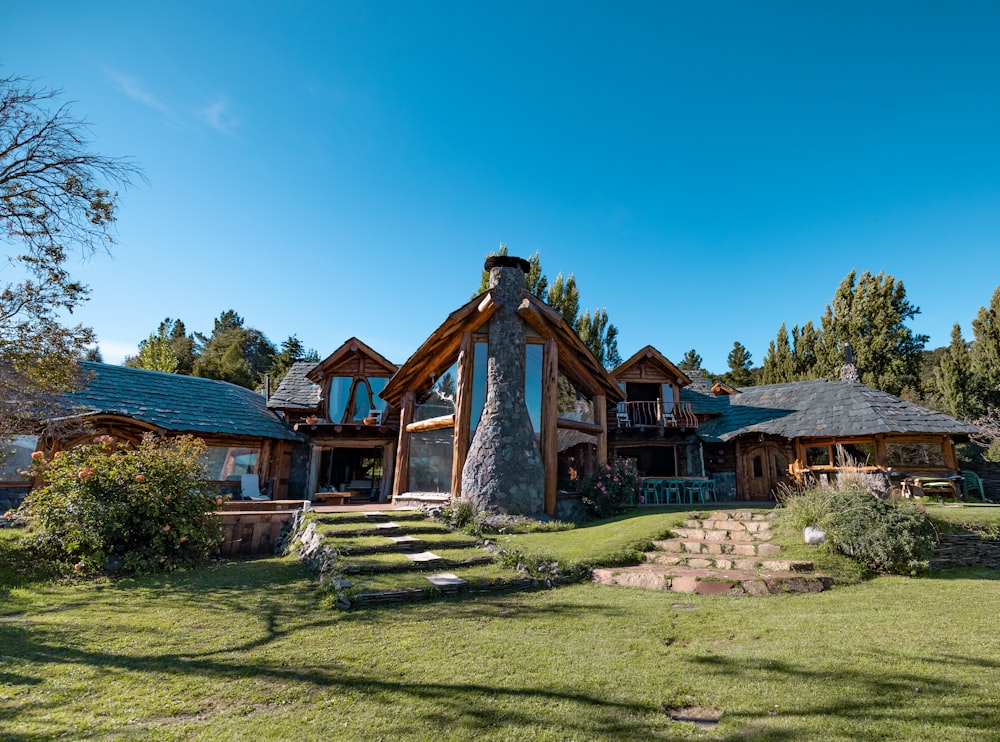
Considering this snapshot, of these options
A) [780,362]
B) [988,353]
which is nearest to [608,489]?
[988,353]

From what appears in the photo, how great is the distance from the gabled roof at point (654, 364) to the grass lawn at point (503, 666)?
13.2 m

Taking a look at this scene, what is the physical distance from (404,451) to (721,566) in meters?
9.26

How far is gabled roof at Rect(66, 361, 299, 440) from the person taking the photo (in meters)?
14.0

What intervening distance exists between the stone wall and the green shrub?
330 millimetres

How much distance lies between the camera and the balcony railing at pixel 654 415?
18.4 meters

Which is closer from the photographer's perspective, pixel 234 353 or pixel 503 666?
pixel 503 666

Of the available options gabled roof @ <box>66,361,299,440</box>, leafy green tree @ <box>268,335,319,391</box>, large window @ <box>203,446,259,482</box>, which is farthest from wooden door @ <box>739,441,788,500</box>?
leafy green tree @ <box>268,335,319,391</box>

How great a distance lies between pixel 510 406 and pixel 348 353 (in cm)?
809

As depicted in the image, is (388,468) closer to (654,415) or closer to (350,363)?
(350,363)

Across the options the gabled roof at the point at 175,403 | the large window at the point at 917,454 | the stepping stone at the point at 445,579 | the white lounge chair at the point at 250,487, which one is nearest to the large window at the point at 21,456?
the gabled roof at the point at 175,403

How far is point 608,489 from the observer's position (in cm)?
1272

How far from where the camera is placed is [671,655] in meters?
4.30

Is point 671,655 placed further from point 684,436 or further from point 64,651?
point 684,436

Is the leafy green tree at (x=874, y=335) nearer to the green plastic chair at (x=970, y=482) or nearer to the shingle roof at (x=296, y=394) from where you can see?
the green plastic chair at (x=970, y=482)
